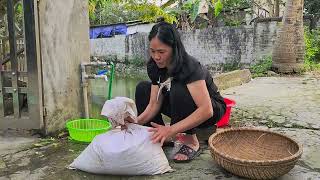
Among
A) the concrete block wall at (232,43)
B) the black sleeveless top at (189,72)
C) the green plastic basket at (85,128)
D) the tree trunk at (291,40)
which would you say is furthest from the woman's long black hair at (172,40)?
the concrete block wall at (232,43)

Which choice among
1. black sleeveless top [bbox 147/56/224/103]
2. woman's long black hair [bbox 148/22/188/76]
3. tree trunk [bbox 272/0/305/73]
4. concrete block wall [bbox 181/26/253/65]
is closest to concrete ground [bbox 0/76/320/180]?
black sleeveless top [bbox 147/56/224/103]

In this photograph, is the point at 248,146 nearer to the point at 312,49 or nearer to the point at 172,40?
the point at 172,40

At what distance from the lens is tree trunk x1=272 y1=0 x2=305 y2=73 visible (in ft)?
26.7

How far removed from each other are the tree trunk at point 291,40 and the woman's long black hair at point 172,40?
6.43 m

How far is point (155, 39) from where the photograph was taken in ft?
7.82

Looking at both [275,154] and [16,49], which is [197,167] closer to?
[275,154]

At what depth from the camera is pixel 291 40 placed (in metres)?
8.23

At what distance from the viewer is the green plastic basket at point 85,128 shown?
308 cm

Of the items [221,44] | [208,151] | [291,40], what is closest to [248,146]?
[208,151]

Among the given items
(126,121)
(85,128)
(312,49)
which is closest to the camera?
(126,121)

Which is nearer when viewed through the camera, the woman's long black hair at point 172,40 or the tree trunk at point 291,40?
the woman's long black hair at point 172,40

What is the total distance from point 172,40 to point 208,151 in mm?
1017

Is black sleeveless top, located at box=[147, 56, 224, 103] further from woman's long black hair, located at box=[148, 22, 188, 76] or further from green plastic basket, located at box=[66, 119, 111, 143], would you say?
green plastic basket, located at box=[66, 119, 111, 143]

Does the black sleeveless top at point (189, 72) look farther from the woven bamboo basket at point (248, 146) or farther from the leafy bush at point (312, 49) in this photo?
the leafy bush at point (312, 49)
